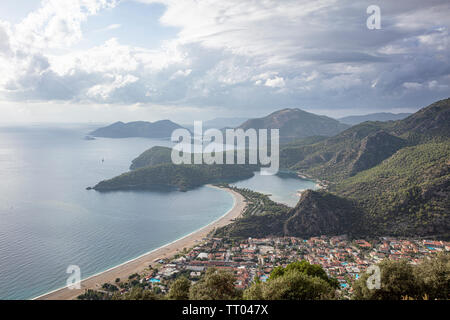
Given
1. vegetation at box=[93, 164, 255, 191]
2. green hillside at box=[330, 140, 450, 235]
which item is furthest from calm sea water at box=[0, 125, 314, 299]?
green hillside at box=[330, 140, 450, 235]

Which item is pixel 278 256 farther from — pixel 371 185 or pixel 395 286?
pixel 371 185

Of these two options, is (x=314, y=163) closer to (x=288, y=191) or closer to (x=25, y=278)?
(x=288, y=191)

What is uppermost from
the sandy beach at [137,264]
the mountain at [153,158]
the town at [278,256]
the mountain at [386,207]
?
the mountain at [153,158]

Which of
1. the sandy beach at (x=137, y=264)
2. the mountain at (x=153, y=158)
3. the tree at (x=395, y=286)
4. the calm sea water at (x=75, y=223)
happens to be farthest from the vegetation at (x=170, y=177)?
the tree at (x=395, y=286)

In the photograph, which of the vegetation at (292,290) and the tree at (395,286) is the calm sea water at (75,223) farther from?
the tree at (395,286)

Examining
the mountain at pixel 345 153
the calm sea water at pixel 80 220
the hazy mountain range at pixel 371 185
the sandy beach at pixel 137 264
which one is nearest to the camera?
the sandy beach at pixel 137 264

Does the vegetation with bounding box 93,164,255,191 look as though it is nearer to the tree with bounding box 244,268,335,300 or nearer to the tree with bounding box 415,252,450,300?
the tree with bounding box 244,268,335,300
